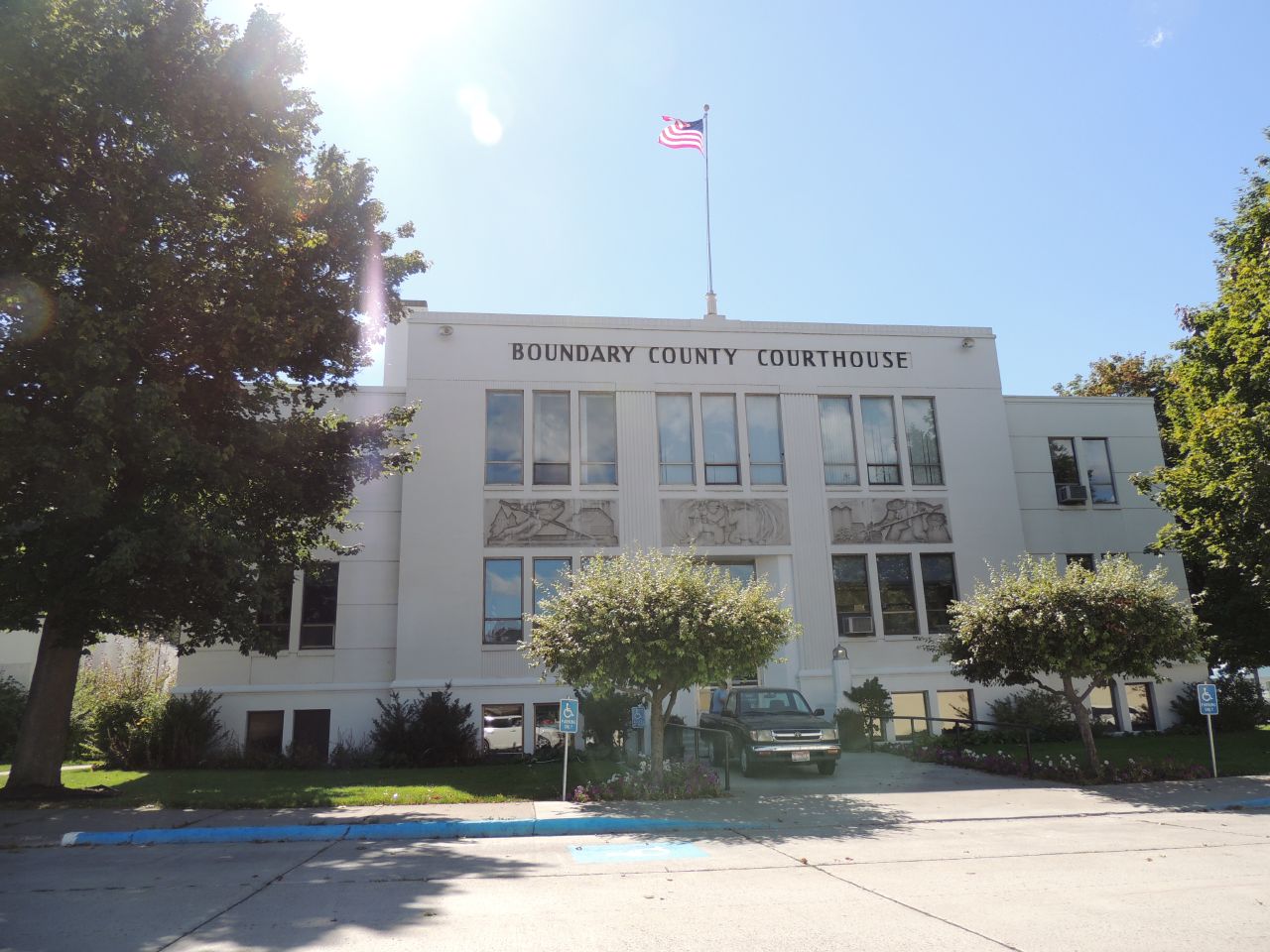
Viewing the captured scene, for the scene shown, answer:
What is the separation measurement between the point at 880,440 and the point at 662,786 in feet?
45.1

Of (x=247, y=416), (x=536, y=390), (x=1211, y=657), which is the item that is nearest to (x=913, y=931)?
(x=247, y=416)

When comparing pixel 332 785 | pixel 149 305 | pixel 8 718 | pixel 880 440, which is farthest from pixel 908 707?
pixel 8 718

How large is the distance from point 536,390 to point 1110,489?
54.9 feet

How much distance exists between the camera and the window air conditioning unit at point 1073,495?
24109mm

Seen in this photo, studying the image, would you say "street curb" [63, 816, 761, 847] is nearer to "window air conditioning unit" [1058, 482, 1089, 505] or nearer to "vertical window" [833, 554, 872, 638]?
"vertical window" [833, 554, 872, 638]

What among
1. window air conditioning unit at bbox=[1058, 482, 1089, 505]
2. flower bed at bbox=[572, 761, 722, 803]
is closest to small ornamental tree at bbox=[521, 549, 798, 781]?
flower bed at bbox=[572, 761, 722, 803]

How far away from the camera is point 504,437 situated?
22328mm

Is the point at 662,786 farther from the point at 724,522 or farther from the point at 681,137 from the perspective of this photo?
the point at 681,137

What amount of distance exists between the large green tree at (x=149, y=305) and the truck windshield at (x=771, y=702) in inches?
349

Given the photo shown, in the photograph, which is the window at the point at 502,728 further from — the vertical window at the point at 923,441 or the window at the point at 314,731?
the vertical window at the point at 923,441

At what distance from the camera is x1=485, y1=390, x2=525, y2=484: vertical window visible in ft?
72.4

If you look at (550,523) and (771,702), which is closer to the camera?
(771,702)

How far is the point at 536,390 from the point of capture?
22.6 meters

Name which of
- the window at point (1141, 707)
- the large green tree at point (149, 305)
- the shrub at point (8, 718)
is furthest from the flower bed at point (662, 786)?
the shrub at point (8, 718)
